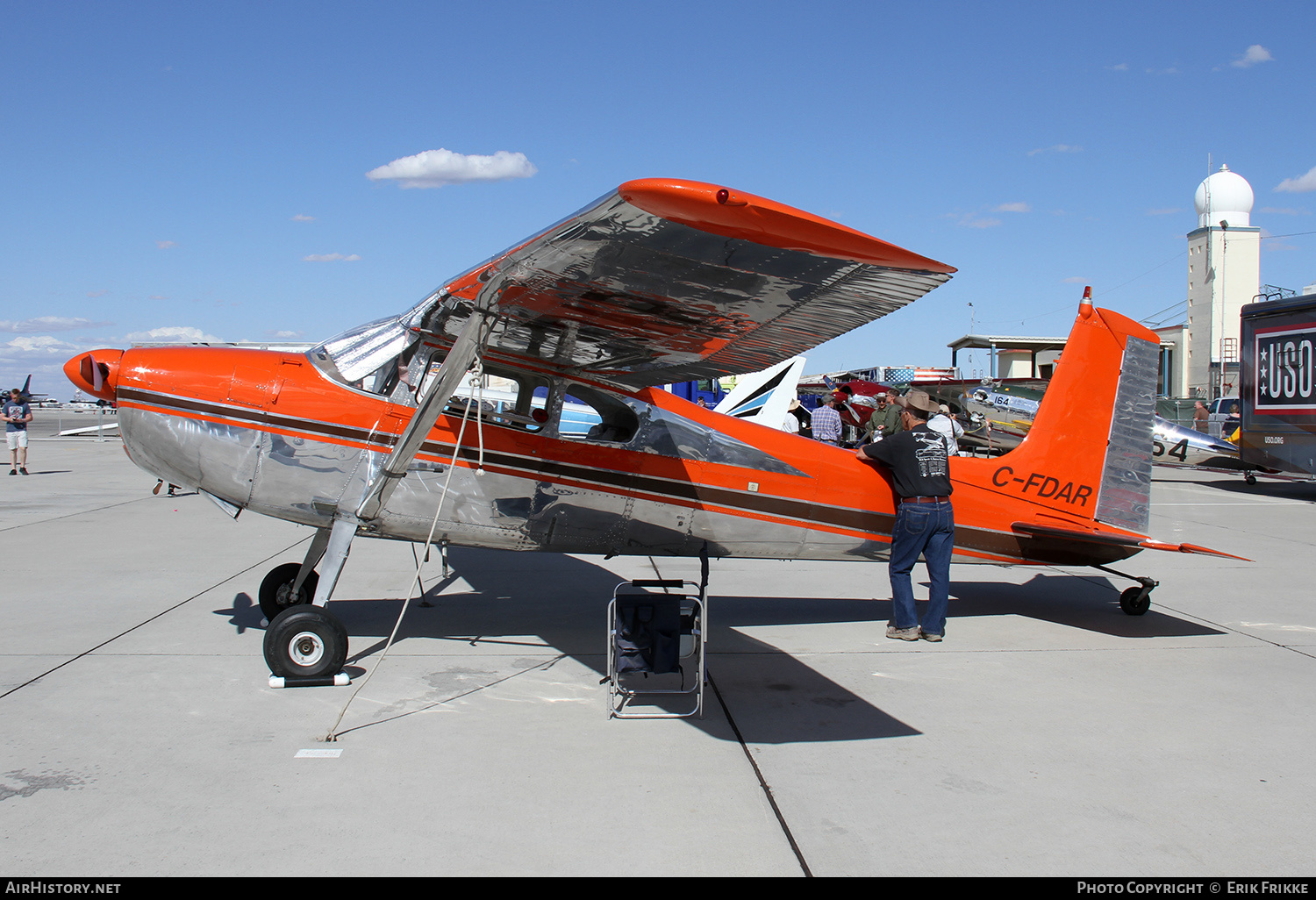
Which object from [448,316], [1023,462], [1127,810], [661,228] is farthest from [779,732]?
[1023,462]

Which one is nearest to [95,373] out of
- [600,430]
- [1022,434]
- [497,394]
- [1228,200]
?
[497,394]

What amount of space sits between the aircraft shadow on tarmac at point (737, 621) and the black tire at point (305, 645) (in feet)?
0.80

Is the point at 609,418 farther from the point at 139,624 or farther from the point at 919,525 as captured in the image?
the point at 139,624

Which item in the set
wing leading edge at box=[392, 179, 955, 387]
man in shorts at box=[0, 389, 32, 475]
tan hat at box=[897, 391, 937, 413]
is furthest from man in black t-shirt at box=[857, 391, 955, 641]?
man in shorts at box=[0, 389, 32, 475]

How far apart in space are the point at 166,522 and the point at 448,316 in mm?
8168

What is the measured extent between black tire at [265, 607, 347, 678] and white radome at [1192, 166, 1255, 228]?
60.8 meters

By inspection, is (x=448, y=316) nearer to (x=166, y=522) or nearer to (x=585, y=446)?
(x=585, y=446)

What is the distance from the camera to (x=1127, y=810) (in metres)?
3.41

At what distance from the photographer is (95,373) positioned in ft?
16.1

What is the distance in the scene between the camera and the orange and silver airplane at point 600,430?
12.6 ft

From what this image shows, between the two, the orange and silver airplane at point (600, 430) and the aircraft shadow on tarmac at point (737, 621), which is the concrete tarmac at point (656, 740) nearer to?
the aircraft shadow on tarmac at point (737, 621)

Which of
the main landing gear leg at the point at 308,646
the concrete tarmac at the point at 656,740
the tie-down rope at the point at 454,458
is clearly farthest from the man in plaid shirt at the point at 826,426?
the main landing gear leg at the point at 308,646

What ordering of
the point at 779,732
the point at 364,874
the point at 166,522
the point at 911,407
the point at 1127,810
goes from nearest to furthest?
the point at 364,874 → the point at 1127,810 → the point at 779,732 → the point at 911,407 → the point at 166,522

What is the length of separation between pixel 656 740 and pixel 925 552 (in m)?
2.78
